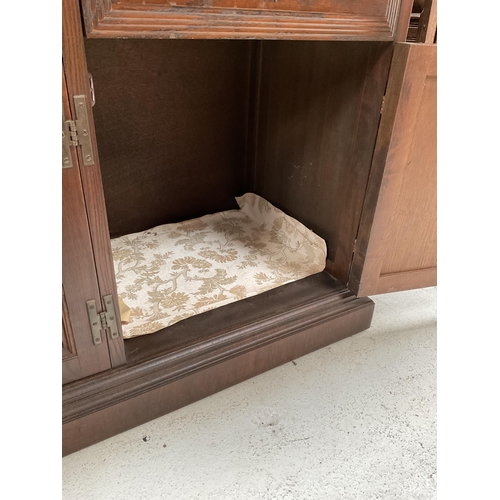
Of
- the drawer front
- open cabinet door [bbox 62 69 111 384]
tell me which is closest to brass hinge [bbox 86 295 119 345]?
open cabinet door [bbox 62 69 111 384]

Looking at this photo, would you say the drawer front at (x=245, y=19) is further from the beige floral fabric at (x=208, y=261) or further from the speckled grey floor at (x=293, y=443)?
the speckled grey floor at (x=293, y=443)

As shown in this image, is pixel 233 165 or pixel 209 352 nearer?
pixel 209 352

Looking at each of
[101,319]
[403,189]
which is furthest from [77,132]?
[403,189]

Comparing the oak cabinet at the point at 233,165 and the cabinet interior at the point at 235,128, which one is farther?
the cabinet interior at the point at 235,128

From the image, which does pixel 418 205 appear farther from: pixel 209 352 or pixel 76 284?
pixel 76 284

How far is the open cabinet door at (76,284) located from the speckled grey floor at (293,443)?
0.71ft

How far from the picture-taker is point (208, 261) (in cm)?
151

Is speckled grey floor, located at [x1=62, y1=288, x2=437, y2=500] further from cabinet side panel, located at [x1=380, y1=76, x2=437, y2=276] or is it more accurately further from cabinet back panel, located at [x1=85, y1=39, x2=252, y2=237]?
cabinet back panel, located at [x1=85, y1=39, x2=252, y2=237]

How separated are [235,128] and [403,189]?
81cm

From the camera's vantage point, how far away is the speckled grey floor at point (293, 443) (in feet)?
3.08

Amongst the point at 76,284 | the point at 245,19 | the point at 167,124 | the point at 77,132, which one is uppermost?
the point at 245,19

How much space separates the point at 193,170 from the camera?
1714mm

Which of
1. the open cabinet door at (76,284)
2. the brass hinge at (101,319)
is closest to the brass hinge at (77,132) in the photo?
the open cabinet door at (76,284)

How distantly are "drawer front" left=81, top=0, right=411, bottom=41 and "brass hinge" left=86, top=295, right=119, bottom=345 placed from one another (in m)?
0.51
